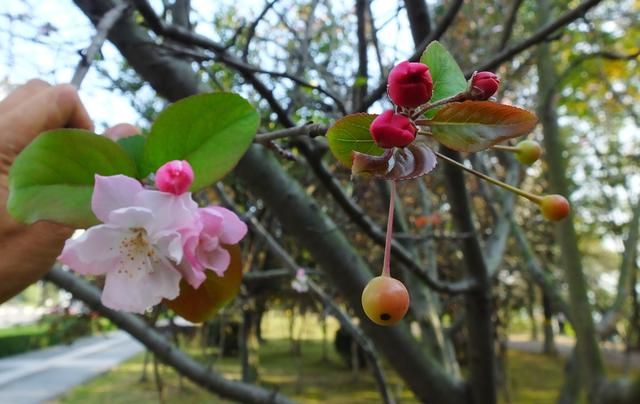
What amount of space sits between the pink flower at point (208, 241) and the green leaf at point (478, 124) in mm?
239

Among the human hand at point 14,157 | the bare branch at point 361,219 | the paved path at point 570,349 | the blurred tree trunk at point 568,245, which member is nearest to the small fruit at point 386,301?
the human hand at point 14,157

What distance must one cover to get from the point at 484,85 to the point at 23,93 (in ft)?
1.73

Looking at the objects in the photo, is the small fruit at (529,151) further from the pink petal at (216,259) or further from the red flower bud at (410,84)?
the pink petal at (216,259)

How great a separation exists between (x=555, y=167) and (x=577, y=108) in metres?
2.18

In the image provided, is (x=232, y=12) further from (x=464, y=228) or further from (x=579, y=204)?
(x=579, y=204)

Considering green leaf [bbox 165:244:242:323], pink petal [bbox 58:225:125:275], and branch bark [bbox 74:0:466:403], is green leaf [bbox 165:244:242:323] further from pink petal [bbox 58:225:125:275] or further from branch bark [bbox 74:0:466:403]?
branch bark [bbox 74:0:466:403]

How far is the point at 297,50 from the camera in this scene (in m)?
2.96

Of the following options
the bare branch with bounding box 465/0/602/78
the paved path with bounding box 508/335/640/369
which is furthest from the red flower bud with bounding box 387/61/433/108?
the paved path with bounding box 508/335/640/369

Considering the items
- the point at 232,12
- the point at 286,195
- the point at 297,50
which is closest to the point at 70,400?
the point at 232,12

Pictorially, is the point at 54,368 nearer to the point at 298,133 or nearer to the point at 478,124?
the point at 298,133

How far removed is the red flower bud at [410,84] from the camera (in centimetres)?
44

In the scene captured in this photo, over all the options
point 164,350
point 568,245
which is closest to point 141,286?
point 164,350

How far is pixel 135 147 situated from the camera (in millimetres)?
600

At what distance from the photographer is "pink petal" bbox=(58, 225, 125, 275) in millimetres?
528
